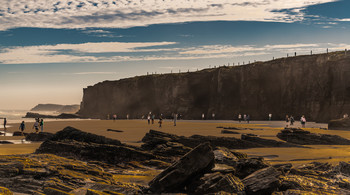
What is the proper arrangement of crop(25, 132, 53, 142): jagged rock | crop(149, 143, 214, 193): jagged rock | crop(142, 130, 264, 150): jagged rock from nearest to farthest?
crop(149, 143, 214, 193): jagged rock < crop(142, 130, 264, 150): jagged rock < crop(25, 132, 53, 142): jagged rock

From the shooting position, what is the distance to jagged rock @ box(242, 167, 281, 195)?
10.1 metres

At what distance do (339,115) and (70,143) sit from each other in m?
61.3

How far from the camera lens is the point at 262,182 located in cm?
1025

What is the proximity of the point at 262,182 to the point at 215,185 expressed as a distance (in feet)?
4.84

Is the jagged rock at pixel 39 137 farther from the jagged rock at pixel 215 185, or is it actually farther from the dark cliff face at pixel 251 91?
the dark cliff face at pixel 251 91

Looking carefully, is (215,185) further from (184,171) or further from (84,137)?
(84,137)

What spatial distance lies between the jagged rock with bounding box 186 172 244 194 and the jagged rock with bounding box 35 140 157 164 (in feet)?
19.4

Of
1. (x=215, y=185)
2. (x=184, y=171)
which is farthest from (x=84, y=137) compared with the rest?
(x=215, y=185)

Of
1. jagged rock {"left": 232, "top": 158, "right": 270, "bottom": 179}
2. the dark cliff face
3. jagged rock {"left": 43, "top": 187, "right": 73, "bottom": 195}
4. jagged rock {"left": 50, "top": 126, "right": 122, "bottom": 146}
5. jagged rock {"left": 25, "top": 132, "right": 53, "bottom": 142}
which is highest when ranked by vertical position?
the dark cliff face

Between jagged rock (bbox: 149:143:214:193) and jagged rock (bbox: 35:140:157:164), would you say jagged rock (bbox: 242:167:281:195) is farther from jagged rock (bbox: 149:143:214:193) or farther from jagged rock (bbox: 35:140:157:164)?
jagged rock (bbox: 35:140:157:164)

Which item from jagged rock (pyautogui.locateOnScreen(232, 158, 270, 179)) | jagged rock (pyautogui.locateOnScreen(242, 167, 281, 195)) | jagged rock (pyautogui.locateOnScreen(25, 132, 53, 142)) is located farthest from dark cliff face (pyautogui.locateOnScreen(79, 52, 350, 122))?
jagged rock (pyautogui.locateOnScreen(242, 167, 281, 195))

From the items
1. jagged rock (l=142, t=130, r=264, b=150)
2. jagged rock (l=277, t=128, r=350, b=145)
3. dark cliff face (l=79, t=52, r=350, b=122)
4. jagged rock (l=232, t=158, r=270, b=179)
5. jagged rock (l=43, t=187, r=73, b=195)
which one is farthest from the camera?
dark cliff face (l=79, t=52, r=350, b=122)

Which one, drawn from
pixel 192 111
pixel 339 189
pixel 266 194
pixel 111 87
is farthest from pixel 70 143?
pixel 111 87

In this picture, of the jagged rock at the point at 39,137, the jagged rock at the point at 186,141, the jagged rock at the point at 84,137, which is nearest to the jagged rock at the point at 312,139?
the jagged rock at the point at 186,141
